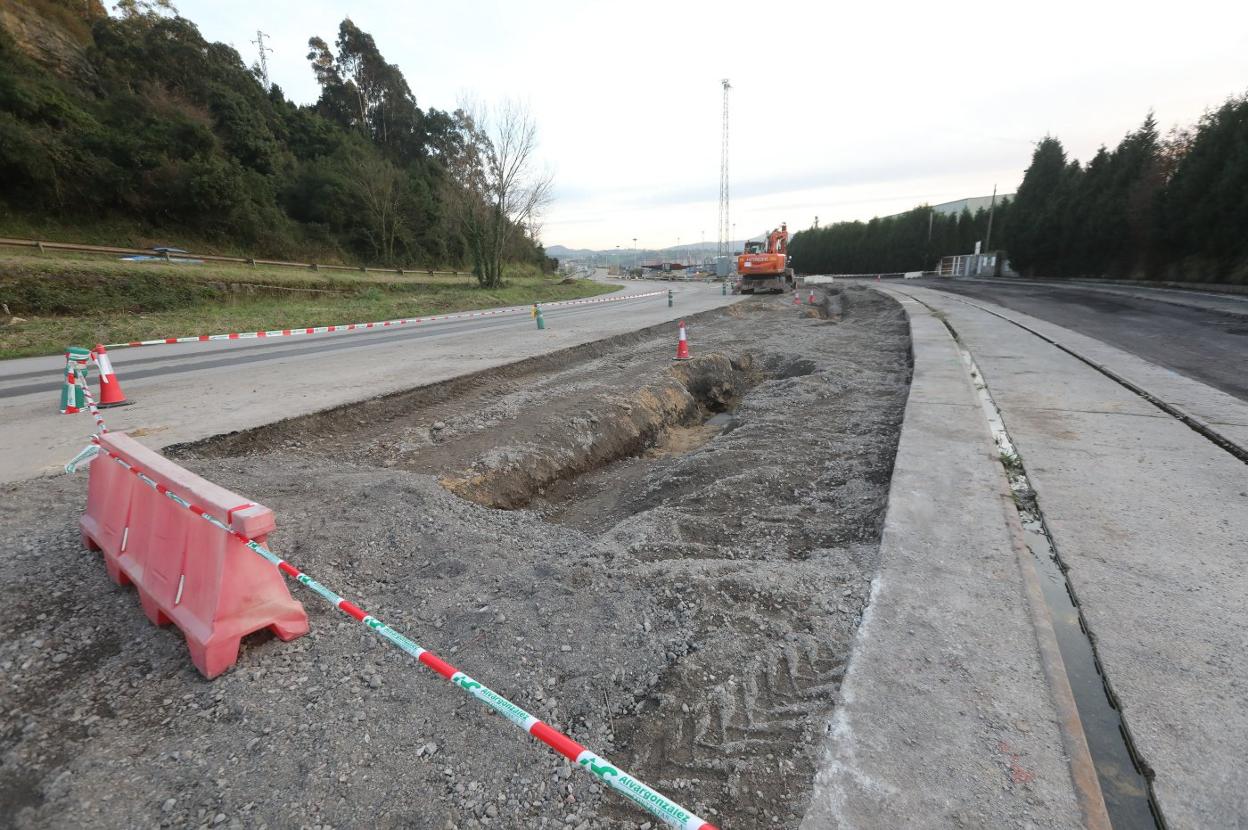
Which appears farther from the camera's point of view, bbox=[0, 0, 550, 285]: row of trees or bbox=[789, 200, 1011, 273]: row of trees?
bbox=[789, 200, 1011, 273]: row of trees

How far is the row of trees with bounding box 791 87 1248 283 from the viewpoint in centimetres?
2302

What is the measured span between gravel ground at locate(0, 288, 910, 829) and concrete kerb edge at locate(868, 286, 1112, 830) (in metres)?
0.79

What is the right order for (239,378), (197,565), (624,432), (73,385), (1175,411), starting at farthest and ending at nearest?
(239,378) → (624,432) → (73,385) → (1175,411) → (197,565)

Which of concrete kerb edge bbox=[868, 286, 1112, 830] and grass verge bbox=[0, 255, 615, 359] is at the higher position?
grass verge bbox=[0, 255, 615, 359]

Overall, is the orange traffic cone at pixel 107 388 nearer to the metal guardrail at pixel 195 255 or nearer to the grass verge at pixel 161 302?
the grass verge at pixel 161 302

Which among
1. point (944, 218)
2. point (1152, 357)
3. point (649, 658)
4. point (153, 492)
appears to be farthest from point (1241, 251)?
point (944, 218)

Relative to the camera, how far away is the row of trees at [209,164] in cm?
2450

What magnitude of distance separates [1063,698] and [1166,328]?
49.1 feet

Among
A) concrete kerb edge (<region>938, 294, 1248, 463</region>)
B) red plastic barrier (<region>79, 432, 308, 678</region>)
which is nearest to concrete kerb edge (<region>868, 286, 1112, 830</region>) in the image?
concrete kerb edge (<region>938, 294, 1248, 463</region>)

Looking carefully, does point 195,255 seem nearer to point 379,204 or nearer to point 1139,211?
point 379,204

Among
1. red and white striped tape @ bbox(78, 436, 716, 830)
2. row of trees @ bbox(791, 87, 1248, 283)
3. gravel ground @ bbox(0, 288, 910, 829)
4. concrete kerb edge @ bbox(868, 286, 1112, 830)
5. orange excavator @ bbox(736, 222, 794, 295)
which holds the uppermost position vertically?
row of trees @ bbox(791, 87, 1248, 283)

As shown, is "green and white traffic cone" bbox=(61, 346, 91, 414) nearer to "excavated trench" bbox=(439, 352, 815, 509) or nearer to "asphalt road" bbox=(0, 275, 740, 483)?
"asphalt road" bbox=(0, 275, 740, 483)

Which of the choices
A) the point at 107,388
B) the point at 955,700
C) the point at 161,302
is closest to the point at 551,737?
the point at 955,700

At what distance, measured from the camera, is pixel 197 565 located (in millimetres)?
2730
